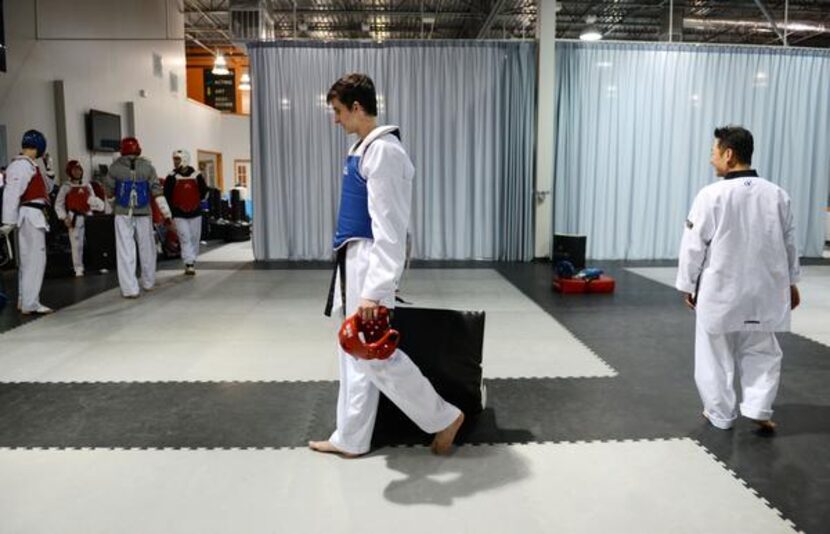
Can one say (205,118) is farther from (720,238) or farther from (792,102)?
(720,238)

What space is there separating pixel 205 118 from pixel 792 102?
469 inches

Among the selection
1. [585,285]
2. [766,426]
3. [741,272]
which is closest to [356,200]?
[741,272]

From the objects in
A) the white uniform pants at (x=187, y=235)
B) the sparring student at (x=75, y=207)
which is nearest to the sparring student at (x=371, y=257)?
the white uniform pants at (x=187, y=235)

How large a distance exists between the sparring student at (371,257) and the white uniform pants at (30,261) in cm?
375

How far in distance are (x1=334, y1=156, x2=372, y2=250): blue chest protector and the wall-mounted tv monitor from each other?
27.7 feet

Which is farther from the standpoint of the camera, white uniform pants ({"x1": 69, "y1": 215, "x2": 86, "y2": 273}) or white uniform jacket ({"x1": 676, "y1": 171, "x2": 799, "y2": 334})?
white uniform pants ({"x1": 69, "y1": 215, "x2": 86, "y2": 273})

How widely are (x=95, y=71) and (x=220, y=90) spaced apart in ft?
22.7

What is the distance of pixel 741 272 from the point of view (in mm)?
2682

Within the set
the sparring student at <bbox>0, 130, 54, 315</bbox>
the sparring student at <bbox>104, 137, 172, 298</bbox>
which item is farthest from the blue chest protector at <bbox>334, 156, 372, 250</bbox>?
the sparring student at <bbox>104, 137, 172, 298</bbox>

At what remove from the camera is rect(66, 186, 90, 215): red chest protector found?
23.5 ft

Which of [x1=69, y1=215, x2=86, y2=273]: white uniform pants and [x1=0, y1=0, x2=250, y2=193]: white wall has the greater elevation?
[x1=0, y1=0, x2=250, y2=193]: white wall

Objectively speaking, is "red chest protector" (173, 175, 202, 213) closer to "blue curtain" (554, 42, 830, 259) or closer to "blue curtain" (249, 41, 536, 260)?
"blue curtain" (249, 41, 536, 260)

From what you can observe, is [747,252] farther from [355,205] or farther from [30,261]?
[30,261]

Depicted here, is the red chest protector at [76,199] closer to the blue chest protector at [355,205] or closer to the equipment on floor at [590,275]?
the equipment on floor at [590,275]
